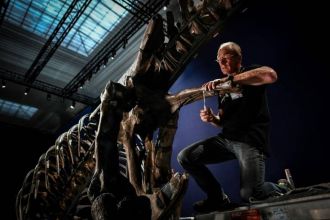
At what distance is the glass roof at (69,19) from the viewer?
7.47 meters

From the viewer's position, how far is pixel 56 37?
820 cm

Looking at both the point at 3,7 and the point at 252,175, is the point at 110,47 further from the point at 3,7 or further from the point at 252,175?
→ the point at 252,175

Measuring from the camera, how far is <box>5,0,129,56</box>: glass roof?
7.47m

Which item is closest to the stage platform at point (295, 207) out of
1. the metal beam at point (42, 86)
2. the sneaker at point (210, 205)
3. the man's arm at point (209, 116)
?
the sneaker at point (210, 205)

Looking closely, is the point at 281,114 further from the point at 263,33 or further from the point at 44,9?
the point at 44,9

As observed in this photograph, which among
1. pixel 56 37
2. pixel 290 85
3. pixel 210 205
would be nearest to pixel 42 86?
pixel 56 37

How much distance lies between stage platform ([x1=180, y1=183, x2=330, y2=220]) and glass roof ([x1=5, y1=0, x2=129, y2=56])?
670 cm

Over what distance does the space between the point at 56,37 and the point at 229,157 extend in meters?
7.52

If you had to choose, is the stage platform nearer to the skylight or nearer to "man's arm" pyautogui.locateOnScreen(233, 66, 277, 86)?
"man's arm" pyautogui.locateOnScreen(233, 66, 277, 86)

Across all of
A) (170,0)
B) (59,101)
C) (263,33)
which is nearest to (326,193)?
(263,33)

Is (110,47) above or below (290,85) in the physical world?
above

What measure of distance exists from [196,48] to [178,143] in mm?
3320

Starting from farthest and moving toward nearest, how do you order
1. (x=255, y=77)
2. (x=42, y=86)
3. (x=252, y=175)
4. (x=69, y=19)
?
(x=42, y=86) → (x=69, y=19) → (x=252, y=175) → (x=255, y=77)

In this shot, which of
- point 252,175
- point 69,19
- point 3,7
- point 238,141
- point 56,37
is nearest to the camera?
point 252,175
